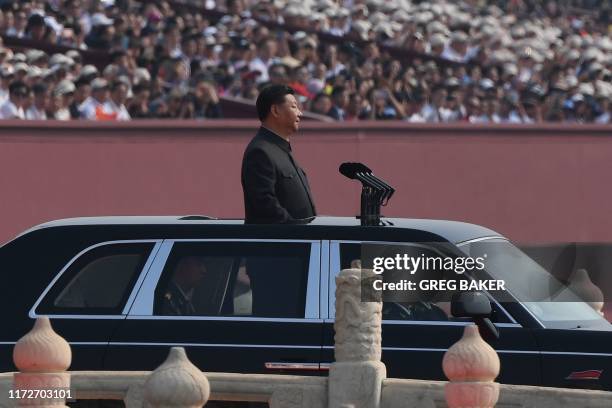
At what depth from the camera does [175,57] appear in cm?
2034

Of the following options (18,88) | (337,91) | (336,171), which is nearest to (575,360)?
(336,171)

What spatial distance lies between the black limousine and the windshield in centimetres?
1

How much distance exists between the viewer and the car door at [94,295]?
28.7ft

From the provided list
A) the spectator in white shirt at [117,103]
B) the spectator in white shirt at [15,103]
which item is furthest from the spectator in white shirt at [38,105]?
the spectator in white shirt at [117,103]

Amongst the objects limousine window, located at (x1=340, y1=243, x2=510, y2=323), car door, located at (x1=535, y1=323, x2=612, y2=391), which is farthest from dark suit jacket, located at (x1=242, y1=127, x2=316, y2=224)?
car door, located at (x1=535, y1=323, x2=612, y2=391)

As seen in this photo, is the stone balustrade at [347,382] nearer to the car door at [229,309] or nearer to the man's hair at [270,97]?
the car door at [229,309]

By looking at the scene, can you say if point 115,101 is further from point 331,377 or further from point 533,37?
point 533,37

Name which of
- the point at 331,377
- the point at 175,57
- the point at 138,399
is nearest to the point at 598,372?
the point at 331,377

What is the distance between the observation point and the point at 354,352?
824 cm

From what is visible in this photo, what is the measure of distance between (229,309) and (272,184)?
1.03 meters

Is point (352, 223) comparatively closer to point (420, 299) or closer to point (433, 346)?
point (420, 299)

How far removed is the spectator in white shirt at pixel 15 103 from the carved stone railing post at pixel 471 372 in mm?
10893

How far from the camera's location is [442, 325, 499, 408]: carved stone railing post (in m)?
7.64

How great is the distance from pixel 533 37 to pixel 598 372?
2155cm
